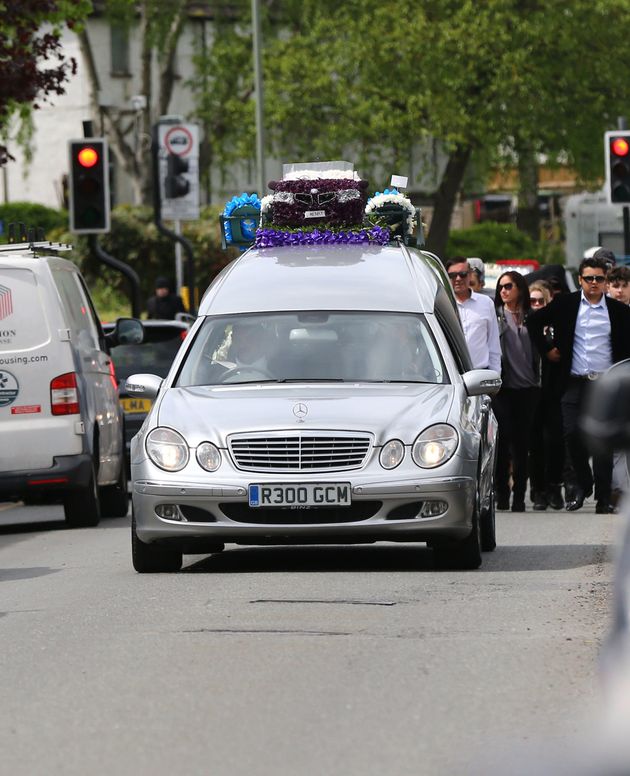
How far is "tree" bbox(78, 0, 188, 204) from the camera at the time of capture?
2304 inches

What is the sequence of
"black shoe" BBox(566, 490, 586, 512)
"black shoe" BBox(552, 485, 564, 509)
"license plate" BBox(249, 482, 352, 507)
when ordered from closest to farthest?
"license plate" BBox(249, 482, 352, 507) < "black shoe" BBox(566, 490, 586, 512) < "black shoe" BBox(552, 485, 564, 509)

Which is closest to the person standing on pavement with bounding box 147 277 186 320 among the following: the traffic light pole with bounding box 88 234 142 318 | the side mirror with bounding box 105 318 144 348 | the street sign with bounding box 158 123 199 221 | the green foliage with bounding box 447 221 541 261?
the street sign with bounding box 158 123 199 221

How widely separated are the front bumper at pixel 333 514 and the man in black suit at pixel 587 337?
5525mm

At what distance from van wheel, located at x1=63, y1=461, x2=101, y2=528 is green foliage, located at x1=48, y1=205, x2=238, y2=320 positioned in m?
34.0

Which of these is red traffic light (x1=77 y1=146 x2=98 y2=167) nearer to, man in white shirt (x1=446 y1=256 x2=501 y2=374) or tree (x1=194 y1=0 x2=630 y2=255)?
man in white shirt (x1=446 y1=256 x2=501 y2=374)

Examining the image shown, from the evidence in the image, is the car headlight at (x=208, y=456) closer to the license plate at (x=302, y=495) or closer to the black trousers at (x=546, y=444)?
the license plate at (x=302, y=495)

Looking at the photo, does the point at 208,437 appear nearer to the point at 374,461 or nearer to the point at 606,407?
the point at 374,461

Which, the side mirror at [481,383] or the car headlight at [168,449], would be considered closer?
the car headlight at [168,449]

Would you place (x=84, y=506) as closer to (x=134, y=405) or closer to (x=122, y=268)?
(x=134, y=405)

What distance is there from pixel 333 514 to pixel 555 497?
655 centimetres

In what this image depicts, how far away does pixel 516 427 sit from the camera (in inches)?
687

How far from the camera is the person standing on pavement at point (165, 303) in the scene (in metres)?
31.4

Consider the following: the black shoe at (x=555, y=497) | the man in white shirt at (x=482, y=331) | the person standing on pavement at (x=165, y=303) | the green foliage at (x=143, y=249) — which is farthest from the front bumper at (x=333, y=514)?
the green foliage at (x=143, y=249)

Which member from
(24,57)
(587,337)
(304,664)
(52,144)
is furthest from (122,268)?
(52,144)
